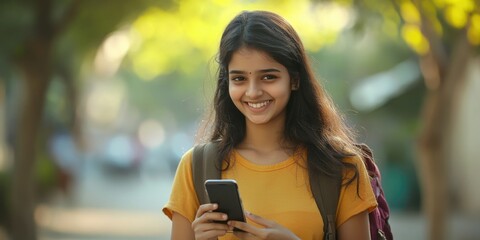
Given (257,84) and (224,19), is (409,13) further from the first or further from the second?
(224,19)

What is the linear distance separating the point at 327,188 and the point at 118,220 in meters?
18.3

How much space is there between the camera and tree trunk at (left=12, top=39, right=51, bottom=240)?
1448cm

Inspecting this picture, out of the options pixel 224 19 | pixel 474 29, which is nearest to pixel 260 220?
pixel 474 29

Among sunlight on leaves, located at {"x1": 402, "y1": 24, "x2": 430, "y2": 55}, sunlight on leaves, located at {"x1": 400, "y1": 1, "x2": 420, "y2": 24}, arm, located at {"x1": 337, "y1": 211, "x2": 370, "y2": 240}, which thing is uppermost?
sunlight on leaves, located at {"x1": 400, "y1": 1, "x2": 420, "y2": 24}

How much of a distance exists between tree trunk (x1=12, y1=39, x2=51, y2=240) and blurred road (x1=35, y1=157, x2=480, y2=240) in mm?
2957

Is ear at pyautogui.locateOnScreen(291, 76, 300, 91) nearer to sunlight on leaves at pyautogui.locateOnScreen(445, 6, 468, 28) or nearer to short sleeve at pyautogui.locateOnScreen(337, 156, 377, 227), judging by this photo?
short sleeve at pyautogui.locateOnScreen(337, 156, 377, 227)

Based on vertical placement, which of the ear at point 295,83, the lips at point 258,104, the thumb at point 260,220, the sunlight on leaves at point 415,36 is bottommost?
the thumb at point 260,220

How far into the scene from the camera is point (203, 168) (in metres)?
3.96

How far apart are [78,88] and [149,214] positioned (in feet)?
22.4

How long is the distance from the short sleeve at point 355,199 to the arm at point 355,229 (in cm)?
2

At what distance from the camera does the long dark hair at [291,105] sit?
3.89 meters

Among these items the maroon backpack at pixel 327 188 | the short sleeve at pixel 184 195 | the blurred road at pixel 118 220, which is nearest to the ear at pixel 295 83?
the maroon backpack at pixel 327 188

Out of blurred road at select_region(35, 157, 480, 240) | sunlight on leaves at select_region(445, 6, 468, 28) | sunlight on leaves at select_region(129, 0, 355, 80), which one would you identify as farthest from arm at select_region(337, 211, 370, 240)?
blurred road at select_region(35, 157, 480, 240)

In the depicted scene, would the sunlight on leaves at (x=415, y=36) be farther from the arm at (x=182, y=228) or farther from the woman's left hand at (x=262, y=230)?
the woman's left hand at (x=262, y=230)
